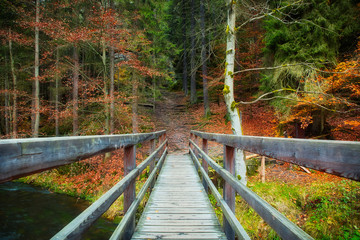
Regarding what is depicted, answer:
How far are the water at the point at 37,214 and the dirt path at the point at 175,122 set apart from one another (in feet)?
18.5

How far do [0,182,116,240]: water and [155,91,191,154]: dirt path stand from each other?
223 inches

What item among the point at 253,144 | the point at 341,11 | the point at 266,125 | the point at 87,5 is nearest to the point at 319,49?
the point at 341,11

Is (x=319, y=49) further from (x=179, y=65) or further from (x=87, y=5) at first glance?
(x=179, y=65)

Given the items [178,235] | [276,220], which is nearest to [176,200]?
[178,235]

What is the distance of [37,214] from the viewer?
21.5ft

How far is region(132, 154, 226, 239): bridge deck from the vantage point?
2438 millimetres

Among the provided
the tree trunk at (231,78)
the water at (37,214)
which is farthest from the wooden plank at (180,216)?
the tree trunk at (231,78)

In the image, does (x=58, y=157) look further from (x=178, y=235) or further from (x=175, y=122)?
(x=175, y=122)

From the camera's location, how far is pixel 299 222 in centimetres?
484

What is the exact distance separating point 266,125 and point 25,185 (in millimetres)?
14660

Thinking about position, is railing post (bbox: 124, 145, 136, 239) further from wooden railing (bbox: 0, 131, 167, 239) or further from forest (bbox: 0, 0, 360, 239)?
forest (bbox: 0, 0, 360, 239)


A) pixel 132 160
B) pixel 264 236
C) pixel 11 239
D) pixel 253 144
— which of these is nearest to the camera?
pixel 253 144

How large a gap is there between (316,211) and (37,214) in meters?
8.96

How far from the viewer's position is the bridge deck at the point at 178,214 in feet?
8.00
